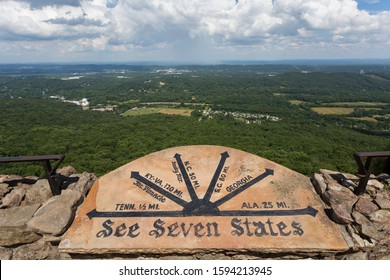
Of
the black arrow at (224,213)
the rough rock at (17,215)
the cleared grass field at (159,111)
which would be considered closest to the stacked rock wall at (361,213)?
the black arrow at (224,213)

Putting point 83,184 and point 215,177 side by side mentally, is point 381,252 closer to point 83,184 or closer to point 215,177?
point 215,177

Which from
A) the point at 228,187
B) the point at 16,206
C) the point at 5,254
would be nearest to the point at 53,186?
the point at 16,206

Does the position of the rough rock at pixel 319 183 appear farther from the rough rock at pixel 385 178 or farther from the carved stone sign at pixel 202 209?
the rough rock at pixel 385 178

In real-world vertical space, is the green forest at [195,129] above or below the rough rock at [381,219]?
below

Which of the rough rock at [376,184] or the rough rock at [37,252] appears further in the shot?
the rough rock at [376,184]

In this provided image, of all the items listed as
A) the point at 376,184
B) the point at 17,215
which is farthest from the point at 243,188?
the point at 17,215

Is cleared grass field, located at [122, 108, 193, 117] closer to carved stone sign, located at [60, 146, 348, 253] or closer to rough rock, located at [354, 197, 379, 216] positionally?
carved stone sign, located at [60, 146, 348, 253]
